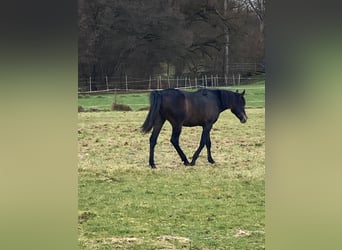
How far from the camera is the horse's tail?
8.66 feet

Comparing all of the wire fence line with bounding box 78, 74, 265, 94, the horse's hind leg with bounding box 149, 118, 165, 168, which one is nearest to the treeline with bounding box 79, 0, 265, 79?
the wire fence line with bounding box 78, 74, 265, 94

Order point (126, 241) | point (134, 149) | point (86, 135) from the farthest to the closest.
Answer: point (134, 149), point (86, 135), point (126, 241)

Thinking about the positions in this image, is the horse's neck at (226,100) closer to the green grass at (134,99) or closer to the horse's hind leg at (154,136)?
the green grass at (134,99)

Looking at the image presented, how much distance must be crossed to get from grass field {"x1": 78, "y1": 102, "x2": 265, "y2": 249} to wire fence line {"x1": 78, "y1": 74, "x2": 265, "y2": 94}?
0.48 feet

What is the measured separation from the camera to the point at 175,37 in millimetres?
2574

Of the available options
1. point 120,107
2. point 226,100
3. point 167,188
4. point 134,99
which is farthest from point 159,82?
point 167,188

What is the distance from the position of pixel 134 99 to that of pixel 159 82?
165 mm
